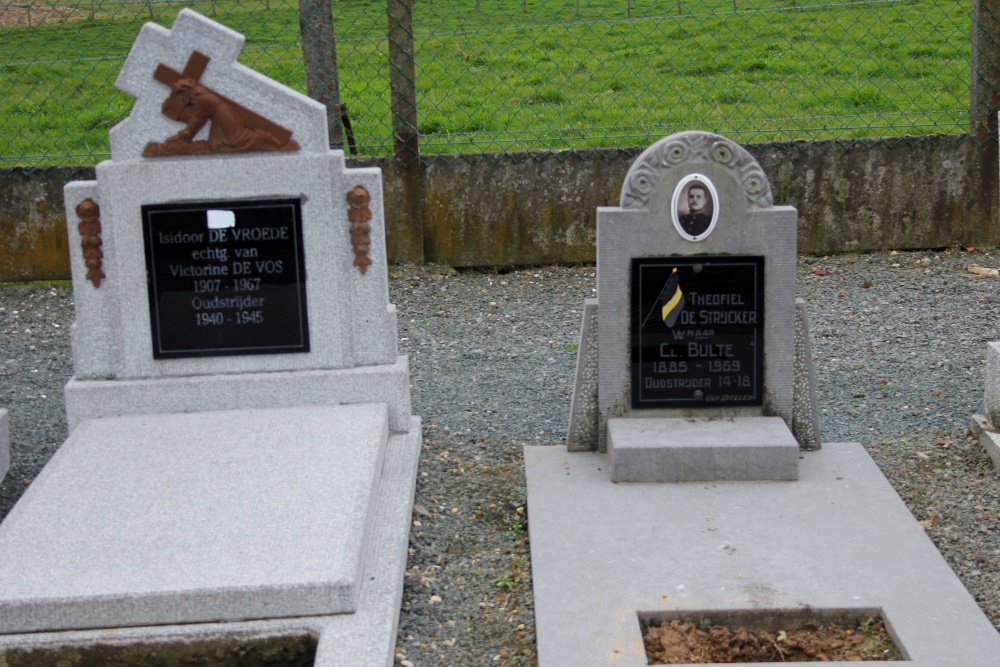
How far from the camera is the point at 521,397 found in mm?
6281

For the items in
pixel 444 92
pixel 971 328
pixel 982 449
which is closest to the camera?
pixel 982 449

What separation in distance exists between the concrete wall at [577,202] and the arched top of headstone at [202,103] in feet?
9.52

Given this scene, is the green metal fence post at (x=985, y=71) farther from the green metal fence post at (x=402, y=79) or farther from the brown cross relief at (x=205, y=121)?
the brown cross relief at (x=205, y=121)

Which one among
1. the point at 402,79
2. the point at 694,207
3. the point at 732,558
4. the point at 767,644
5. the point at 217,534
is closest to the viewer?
the point at 767,644

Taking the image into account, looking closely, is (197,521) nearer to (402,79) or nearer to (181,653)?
(181,653)

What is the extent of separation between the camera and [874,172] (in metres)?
8.25

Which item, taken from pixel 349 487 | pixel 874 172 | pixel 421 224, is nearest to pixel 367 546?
pixel 349 487

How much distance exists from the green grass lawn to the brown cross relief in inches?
133

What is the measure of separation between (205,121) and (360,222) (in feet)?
2.66

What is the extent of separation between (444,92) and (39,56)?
132 inches

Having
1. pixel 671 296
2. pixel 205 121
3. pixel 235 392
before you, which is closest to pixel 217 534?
pixel 235 392

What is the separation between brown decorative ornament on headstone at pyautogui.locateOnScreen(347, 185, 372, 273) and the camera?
5.34 metres

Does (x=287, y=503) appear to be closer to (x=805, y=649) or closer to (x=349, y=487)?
(x=349, y=487)

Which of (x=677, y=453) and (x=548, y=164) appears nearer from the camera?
(x=677, y=453)
